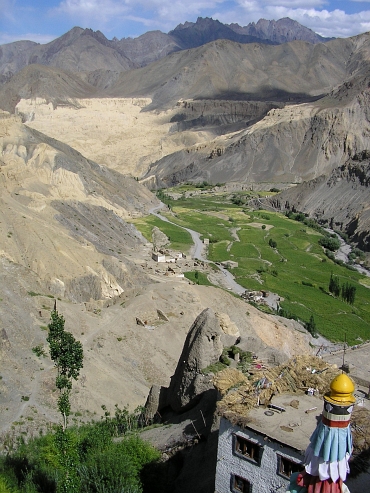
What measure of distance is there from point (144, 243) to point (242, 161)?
3157 inches

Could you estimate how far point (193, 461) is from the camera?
720 inches

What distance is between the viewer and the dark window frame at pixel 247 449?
14230 mm

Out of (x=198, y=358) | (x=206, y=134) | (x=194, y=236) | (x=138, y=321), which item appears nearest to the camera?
(x=198, y=358)

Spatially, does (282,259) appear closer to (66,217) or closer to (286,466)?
(66,217)

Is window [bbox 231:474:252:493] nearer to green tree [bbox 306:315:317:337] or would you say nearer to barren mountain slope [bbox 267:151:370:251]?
green tree [bbox 306:315:317:337]

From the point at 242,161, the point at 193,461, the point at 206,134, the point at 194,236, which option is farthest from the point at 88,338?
the point at 206,134

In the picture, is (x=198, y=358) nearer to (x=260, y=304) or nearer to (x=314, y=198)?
(x=260, y=304)

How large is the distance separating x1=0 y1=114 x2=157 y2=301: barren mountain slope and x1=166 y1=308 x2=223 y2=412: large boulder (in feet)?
57.9

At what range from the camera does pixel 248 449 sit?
14.5m

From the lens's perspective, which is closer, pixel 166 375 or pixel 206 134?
pixel 166 375

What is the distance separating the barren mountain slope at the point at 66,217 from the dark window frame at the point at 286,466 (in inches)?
1062

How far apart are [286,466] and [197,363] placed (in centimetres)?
902

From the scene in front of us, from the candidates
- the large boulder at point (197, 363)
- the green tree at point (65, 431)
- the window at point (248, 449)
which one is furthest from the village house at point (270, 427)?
the large boulder at point (197, 363)

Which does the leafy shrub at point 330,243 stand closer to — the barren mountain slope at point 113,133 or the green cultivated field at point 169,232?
the green cultivated field at point 169,232
